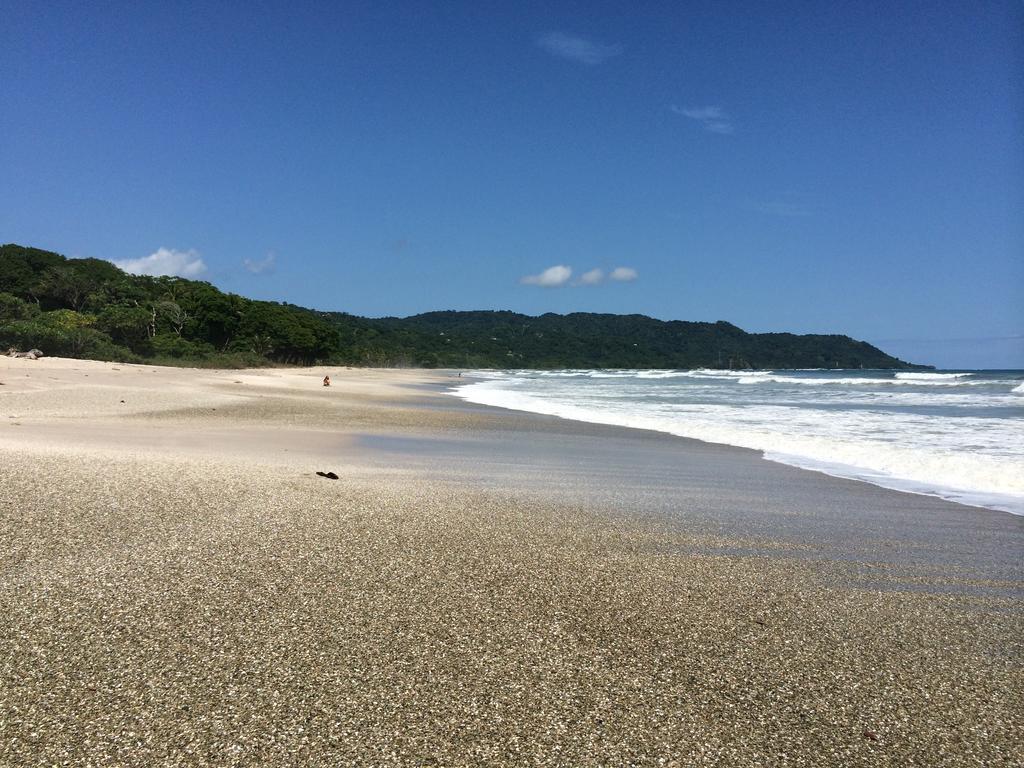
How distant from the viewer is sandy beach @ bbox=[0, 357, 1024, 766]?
7.68 feet

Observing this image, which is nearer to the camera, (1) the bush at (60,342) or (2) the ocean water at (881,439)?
(2) the ocean water at (881,439)

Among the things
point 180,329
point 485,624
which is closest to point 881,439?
point 485,624

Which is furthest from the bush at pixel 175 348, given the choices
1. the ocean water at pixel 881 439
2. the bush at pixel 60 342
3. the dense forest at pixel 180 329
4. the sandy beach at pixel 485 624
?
the sandy beach at pixel 485 624

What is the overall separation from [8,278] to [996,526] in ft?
224

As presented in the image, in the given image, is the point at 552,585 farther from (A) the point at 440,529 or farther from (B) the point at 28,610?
(B) the point at 28,610

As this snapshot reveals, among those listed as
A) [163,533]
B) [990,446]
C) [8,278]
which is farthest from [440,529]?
[8,278]

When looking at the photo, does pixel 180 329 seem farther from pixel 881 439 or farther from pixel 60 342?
pixel 881 439

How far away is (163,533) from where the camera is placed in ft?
15.1

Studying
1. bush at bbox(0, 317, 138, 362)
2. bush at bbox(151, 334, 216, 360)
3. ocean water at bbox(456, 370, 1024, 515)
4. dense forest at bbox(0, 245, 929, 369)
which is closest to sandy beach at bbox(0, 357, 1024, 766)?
ocean water at bbox(456, 370, 1024, 515)

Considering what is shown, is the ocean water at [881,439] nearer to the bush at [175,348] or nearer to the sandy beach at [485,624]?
the sandy beach at [485,624]

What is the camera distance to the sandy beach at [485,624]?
92.2 inches

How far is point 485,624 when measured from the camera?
3299mm

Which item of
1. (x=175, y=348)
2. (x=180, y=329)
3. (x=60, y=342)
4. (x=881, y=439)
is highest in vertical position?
(x=180, y=329)

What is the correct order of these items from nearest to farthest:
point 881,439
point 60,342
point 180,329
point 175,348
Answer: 1. point 881,439
2. point 60,342
3. point 175,348
4. point 180,329
